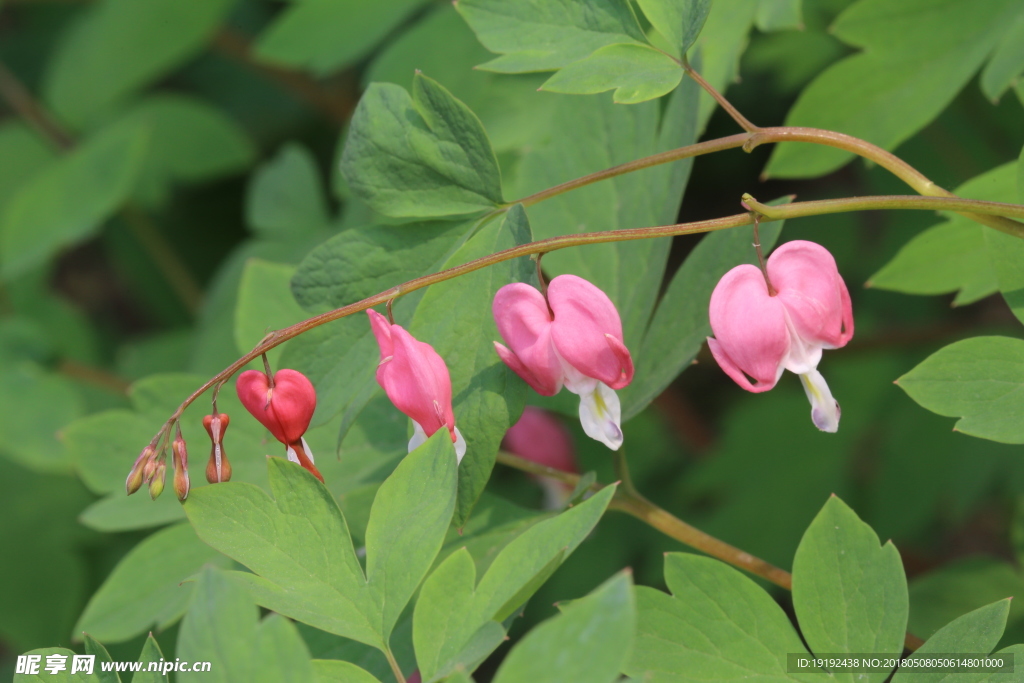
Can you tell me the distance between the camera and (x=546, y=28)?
104cm

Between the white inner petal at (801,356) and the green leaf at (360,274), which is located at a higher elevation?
the green leaf at (360,274)

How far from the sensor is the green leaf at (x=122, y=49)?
256 centimetres

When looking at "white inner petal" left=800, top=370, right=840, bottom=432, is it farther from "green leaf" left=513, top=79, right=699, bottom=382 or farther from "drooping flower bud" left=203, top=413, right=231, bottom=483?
"drooping flower bud" left=203, top=413, right=231, bottom=483

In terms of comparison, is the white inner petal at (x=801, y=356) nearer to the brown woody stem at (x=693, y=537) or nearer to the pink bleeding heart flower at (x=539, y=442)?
the brown woody stem at (x=693, y=537)

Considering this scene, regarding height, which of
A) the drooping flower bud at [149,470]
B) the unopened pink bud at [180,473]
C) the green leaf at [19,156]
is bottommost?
the unopened pink bud at [180,473]

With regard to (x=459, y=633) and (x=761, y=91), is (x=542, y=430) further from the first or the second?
(x=761, y=91)

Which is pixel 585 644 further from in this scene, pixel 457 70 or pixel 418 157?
pixel 457 70

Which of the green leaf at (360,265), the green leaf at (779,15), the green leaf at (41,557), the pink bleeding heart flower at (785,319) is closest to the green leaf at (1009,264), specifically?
the pink bleeding heart flower at (785,319)

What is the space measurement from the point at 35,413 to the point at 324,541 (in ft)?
5.52

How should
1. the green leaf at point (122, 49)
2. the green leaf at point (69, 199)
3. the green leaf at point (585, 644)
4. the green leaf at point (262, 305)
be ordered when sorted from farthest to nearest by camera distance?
the green leaf at point (122, 49) < the green leaf at point (69, 199) < the green leaf at point (262, 305) < the green leaf at point (585, 644)

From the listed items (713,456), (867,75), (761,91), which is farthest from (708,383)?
(867,75)

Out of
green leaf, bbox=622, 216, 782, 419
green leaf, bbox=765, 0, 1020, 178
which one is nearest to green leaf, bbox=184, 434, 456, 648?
green leaf, bbox=622, 216, 782, 419

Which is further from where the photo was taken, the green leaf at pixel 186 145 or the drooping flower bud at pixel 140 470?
the green leaf at pixel 186 145

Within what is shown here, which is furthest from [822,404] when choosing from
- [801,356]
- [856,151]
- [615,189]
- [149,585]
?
[149,585]
